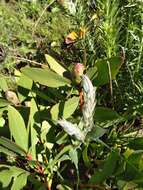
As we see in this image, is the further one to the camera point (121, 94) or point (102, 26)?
point (121, 94)

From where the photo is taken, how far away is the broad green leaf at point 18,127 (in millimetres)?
2031

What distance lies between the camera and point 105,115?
2090mm

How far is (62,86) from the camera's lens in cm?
223

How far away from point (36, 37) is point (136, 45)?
3.58ft

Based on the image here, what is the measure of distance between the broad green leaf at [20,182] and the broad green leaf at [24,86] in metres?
0.42

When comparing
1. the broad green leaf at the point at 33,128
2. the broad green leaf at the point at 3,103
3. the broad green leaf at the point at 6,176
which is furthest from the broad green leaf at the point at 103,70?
the broad green leaf at the point at 6,176

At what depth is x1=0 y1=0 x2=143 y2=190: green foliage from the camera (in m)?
1.98

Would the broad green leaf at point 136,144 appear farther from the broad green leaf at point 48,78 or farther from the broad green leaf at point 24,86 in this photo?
the broad green leaf at point 24,86

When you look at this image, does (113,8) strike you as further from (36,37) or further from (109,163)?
(36,37)

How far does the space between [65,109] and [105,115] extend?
0.16m

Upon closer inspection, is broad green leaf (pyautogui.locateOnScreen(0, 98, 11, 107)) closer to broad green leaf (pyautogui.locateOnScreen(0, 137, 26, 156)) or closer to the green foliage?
the green foliage

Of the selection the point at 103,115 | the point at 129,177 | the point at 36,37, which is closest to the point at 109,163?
the point at 129,177

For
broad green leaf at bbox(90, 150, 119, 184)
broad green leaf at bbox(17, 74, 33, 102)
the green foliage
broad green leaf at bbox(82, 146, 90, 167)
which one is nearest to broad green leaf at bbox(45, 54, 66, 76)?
the green foliage

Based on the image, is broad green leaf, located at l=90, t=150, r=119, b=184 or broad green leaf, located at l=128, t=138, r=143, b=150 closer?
broad green leaf, located at l=90, t=150, r=119, b=184
